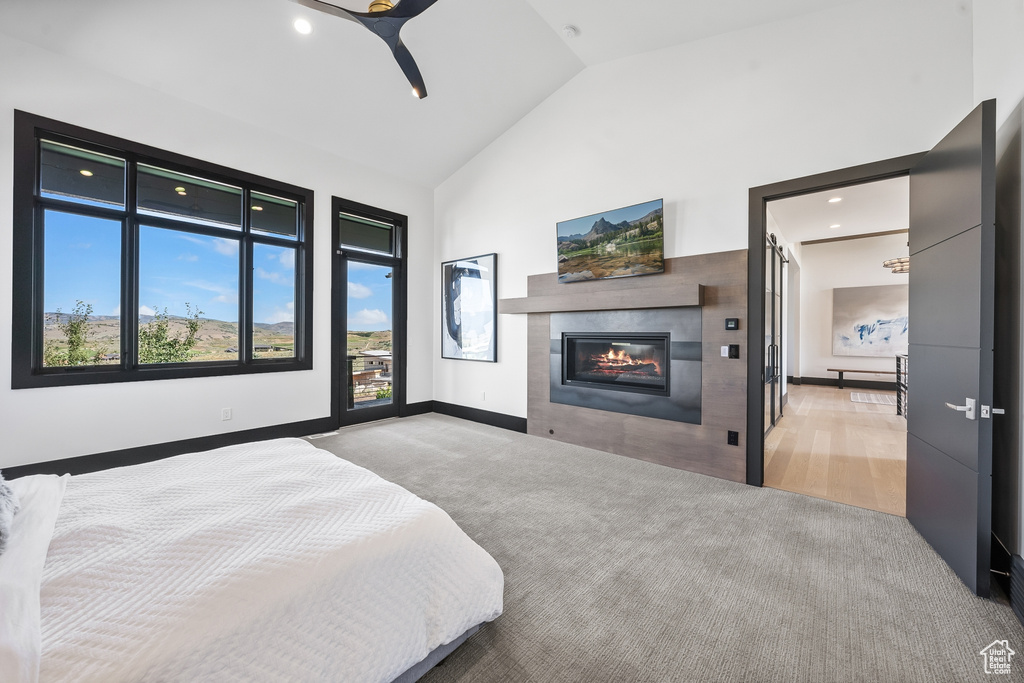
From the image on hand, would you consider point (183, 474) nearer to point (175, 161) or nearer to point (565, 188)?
point (175, 161)

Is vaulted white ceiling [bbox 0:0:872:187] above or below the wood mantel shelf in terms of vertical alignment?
above

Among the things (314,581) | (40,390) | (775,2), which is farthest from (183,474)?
(775,2)

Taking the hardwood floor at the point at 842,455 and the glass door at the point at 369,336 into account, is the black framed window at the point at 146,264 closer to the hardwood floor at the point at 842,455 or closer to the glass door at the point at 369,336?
the glass door at the point at 369,336

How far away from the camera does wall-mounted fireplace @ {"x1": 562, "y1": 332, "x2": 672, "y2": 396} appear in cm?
383

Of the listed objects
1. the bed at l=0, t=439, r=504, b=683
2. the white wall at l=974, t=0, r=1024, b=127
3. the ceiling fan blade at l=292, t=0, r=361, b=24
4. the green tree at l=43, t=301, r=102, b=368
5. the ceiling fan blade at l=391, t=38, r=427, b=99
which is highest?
the ceiling fan blade at l=391, t=38, r=427, b=99

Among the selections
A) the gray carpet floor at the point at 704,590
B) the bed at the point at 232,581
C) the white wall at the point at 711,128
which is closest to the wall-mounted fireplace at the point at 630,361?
the white wall at the point at 711,128

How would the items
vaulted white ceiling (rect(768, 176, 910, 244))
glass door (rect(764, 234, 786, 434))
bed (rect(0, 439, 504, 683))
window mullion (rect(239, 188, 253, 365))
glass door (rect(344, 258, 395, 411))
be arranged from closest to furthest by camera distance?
1. bed (rect(0, 439, 504, 683))
2. window mullion (rect(239, 188, 253, 365))
3. glass door (rect(764, 234, 786, 434))
4. vaulted white ceiling (rect(768, 176, 910, 244))
5. glass door (rect(344, 258, 395, 411))

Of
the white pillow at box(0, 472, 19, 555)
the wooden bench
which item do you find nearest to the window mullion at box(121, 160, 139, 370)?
the white pillow at box(0, 472, 19, 555)

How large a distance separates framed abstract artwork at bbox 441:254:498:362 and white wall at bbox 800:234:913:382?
7344 millimetres

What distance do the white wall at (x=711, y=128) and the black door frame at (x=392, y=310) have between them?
935 mm

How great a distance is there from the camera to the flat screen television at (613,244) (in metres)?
3.71

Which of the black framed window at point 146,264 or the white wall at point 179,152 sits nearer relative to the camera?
the white wall at point 179,152

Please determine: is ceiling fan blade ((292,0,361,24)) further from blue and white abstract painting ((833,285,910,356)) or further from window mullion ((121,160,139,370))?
blue and white abstract painting ((833,285,910,356))

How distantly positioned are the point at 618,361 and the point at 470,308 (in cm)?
215
